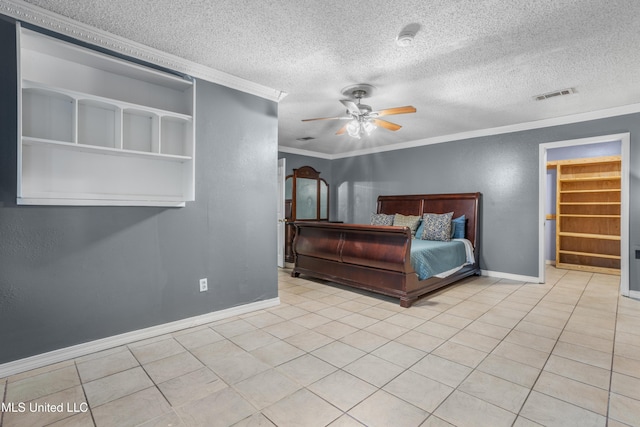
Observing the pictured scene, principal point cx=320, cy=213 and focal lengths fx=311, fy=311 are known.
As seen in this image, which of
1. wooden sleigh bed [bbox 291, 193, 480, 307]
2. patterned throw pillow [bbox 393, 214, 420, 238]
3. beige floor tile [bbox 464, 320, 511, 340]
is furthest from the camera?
patterned throw pillow [bbox 393, 214, 420, 238]

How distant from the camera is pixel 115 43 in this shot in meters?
2.51

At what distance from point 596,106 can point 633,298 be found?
2.48 m

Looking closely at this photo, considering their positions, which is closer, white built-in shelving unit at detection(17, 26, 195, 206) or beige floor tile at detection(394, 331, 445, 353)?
white built-in shelving unit at detection(17, 26, 195, 206)

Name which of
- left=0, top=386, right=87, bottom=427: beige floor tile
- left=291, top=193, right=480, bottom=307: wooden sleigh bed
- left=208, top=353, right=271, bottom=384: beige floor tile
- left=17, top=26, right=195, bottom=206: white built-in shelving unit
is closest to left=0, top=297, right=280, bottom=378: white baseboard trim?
left=0, top=386, right=87, bottom=427: beige floor tile

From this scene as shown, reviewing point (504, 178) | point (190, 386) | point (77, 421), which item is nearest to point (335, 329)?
point (190, 386)

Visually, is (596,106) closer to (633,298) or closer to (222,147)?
(633,298)

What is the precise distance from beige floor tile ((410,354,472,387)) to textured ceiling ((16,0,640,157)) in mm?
2481

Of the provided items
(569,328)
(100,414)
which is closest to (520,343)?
(569,328)

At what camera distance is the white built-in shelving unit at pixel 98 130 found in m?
2.17

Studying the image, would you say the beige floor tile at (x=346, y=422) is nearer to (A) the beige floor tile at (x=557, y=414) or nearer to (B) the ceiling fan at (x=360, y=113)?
(A) the beige floor tile at (x=557, y=414)

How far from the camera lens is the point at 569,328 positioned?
2.96 meters

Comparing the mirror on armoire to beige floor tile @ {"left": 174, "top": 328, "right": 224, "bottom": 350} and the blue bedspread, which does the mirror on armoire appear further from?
beige floor tile @ {"left": 174, "top": 328, "right": 224, "bottom": 350}

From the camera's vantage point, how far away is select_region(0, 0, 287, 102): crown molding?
2.14 metres

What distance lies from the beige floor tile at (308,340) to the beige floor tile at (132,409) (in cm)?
106
